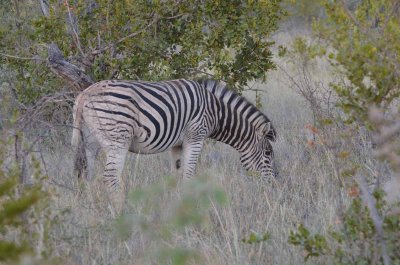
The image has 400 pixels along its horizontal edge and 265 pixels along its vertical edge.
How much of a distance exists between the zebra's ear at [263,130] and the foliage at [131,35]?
0.70m

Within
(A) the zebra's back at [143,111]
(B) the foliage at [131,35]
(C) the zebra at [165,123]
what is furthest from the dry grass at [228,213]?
(B) the foliage at [131,35]

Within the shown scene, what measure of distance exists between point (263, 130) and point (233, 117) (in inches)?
15.5

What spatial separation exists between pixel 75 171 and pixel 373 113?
4.44 m

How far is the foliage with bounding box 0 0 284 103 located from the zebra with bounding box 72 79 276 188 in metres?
0.54

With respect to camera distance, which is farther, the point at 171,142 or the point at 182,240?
the point at 171,142

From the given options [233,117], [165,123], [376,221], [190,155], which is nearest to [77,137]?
[165,123]

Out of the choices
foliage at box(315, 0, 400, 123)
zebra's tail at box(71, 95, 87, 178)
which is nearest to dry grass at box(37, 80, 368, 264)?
zebra's tail at box(71, 95, 87, 178)

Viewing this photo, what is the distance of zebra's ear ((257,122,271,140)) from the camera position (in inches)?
309

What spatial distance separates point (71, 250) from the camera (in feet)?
14.3

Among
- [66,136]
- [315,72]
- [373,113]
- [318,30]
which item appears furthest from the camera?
[315,72]

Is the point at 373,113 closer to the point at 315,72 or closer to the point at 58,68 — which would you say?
the point at 58,68

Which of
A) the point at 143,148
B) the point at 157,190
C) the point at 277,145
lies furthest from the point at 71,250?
the point at 277,145

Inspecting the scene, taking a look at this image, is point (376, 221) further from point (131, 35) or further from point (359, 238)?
point (131, 35)

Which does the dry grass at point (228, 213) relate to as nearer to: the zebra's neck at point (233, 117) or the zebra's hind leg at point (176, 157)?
the zebra's hind leg at point (176, 157)
